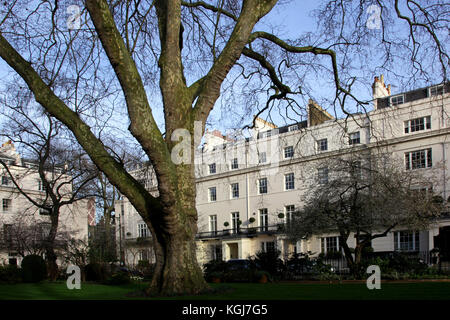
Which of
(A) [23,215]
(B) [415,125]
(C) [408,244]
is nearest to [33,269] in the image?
(A) [23,215]

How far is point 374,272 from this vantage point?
1739 centimetres

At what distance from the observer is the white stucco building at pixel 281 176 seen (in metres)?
35.0

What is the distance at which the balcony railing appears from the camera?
1839 inches

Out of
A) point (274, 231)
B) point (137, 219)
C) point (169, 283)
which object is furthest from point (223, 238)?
point (169, 283)

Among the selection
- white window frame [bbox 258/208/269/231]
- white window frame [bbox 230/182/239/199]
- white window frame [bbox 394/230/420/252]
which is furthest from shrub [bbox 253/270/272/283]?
white window frame [bbox 230/182/239/199]

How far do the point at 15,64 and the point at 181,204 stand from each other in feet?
14.5

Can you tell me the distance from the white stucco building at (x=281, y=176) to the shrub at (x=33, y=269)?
14.3 metres

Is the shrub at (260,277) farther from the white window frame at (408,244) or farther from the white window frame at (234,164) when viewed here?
the white window frame at (234,164)

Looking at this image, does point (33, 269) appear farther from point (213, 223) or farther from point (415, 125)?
point (213, 223)

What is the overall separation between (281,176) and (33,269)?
99.3ft

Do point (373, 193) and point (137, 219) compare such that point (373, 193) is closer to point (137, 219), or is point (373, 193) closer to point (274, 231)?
point (274, 231)

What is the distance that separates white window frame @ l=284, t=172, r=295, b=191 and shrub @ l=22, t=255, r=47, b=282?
29.3m

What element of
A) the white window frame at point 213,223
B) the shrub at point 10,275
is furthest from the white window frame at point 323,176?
the white window frame at point 213,223

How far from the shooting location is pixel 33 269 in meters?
20.4
